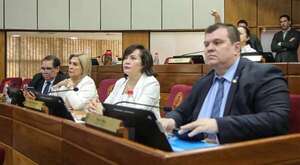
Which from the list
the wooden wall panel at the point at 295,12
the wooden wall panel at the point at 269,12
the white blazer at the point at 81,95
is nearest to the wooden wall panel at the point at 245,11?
the wooden wall panel at the point at 269,12

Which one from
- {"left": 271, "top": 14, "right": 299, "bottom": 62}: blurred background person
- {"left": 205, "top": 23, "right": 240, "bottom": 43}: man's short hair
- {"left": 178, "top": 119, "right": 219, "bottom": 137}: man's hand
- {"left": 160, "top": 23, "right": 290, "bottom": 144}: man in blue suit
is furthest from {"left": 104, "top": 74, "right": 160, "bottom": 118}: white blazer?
{"left": 271, "top": 14, "right": 299, "bottom": 62}: blurred background person

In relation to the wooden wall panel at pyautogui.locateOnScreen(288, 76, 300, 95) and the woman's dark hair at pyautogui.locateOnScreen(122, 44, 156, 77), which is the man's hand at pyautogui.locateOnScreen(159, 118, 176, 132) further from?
the wooden wall panel at pyautogui.locateOnScreen(288, 76, 300, 95)

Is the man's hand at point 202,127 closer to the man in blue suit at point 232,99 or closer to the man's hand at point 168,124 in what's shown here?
the man in blue suit at point 232,99

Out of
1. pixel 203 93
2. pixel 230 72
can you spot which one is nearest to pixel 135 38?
pixel 203 93

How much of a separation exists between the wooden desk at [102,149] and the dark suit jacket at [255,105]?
189mm

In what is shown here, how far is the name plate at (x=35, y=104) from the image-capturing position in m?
2.29

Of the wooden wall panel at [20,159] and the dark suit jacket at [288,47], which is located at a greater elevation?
the dark suit jacket at [288,47]

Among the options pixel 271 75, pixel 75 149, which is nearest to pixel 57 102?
pixel 75 149

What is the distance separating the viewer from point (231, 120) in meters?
1.55

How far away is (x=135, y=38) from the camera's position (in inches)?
368

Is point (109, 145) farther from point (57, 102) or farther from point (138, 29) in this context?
point (138, 29)

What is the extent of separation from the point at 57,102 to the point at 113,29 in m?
7.44

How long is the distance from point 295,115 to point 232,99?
31cm

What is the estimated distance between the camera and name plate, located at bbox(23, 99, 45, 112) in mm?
2286
